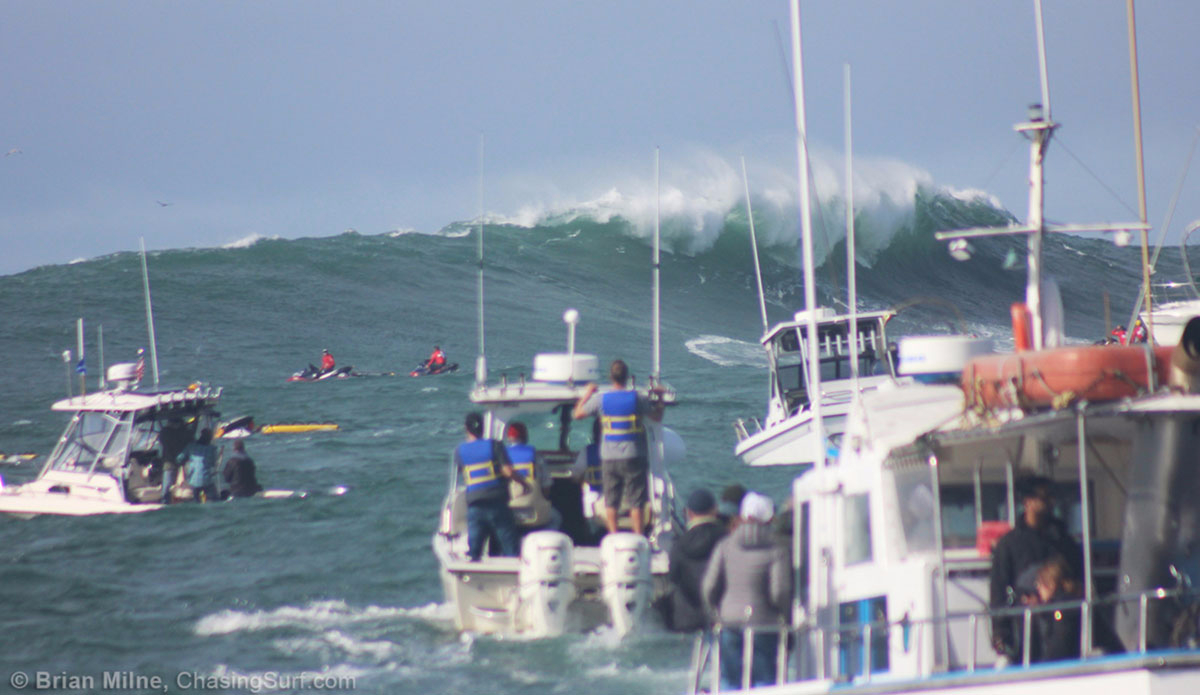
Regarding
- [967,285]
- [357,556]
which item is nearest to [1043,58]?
[357,556]

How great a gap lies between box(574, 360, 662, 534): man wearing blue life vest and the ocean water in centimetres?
105

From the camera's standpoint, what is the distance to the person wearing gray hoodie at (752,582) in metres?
6.39

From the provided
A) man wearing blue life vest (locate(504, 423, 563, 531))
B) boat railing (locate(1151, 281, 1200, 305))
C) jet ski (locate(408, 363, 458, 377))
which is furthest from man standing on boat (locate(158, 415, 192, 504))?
jet ski (locate(408, 363, 458, 377))

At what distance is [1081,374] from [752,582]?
80.9 inches

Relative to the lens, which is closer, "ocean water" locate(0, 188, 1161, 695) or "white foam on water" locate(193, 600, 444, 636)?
"ocean water" locate(0, 188, 1161, 695)

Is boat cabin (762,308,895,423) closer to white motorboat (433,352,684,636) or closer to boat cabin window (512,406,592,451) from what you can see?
boat cabin window (512,406,592,451)

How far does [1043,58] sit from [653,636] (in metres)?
4.55

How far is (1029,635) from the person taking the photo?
502 cm

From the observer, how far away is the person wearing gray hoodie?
6395 millimetres

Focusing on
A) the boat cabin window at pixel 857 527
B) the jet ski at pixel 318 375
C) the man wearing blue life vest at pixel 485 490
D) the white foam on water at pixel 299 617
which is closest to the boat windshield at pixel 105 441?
the white foam on water at pixel 299 617

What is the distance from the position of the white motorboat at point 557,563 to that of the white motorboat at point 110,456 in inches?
269

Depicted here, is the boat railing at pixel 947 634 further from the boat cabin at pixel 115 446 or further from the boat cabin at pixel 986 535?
the boat cabin at pixel 115 446

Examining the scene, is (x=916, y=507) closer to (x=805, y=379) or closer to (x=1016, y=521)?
(x=1016, y=521)

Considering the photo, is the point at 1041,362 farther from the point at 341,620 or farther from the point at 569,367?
the point at 341,620
